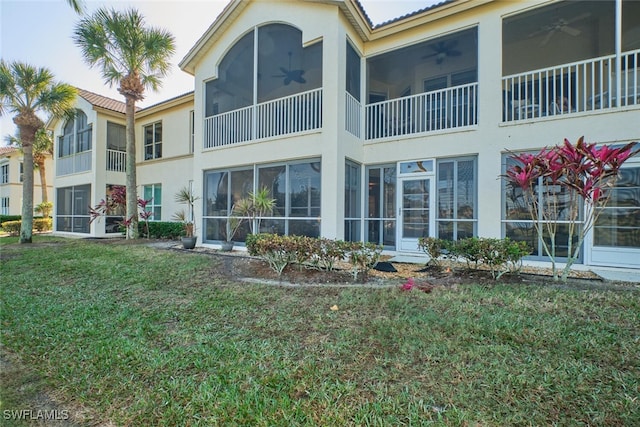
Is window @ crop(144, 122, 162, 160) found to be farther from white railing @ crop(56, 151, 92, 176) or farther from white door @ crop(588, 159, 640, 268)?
white door @ crop(588, 159, 640, 268)

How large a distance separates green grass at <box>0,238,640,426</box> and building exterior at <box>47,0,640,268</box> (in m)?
3.66

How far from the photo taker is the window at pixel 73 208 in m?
16.5

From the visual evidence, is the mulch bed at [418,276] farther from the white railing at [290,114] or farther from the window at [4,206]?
the window at [4,206]

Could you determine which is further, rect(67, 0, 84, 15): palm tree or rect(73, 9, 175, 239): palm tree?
rect(73, 9, 175, 239): palm tree

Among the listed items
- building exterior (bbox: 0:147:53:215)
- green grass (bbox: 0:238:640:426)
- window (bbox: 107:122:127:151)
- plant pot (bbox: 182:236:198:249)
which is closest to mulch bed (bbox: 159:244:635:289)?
green grass (bbox: 0:238:640:426)

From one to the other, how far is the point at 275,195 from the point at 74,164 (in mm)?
14926

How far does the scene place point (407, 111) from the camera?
9547 mm

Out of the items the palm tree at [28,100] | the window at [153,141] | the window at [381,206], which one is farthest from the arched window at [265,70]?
the palm tree at [28,100]

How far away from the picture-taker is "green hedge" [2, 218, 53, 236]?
18609 mm

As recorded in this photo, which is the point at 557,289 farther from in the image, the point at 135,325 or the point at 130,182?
the point at 130,182

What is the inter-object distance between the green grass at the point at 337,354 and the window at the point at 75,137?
14.8m

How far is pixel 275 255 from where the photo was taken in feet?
21.7

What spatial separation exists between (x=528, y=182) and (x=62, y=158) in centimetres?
2303

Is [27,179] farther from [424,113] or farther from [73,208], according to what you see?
[424,113]
